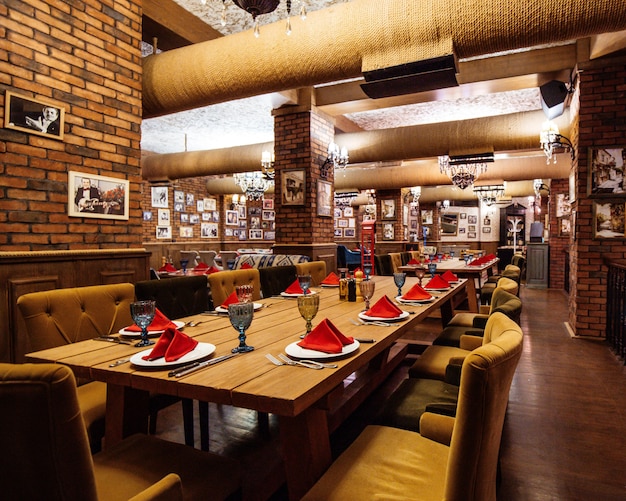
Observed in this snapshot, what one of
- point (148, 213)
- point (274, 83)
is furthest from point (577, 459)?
point (148, 213)

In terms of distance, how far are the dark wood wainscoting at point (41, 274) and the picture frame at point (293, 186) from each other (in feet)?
9.73

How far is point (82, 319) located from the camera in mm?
2012

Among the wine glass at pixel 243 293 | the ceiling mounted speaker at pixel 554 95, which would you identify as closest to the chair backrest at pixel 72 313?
the wine glass at pixel 243 293

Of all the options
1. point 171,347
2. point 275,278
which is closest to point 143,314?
point 171,347

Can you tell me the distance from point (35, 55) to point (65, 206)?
3.38 ft

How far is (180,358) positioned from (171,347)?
0.16 feet

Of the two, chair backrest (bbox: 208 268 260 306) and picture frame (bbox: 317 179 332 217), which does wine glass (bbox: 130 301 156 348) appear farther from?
picture frame (bbox: 317 179 332 217)

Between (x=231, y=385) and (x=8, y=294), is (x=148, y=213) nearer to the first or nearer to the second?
(x=8, y=294)

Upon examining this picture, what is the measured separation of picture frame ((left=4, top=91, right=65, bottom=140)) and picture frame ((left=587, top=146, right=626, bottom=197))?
508 centimetres

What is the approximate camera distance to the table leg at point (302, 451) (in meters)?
1.28

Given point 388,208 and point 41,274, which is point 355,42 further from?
Result: point 388,208

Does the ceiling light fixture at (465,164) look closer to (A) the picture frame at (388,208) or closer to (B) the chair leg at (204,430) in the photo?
(A) the picture frame at (388,208)

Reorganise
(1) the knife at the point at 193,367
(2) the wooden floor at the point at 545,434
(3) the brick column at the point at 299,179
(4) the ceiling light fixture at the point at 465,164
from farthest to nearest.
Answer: (4) the ceiling light fixture at the point at 465,164, (3) the brick column at the point at 299,179, (2) the wooden floor at the point at 545,434, (1) the knife at the point at 193,367

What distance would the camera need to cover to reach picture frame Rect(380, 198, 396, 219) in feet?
37.1
